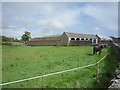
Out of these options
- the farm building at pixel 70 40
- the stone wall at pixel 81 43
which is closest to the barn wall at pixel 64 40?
the farm building at pixel 70 40

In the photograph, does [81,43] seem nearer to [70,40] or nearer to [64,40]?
[70,40]

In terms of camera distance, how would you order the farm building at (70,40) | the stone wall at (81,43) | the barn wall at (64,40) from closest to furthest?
the stone wall at (81,43)
the farm building at (70,40)
the barn wall at (64,40)

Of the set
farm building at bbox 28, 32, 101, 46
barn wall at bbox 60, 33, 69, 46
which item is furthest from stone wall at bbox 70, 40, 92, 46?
barn wall at bbox 60, 33, 69, 46

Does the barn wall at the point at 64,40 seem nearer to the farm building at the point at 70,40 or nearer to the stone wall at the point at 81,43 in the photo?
the farm building at the point at 70,40

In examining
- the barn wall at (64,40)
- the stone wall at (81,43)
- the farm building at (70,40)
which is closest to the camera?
the stone wall at (81,43)

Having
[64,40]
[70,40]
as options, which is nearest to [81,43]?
[70,40]

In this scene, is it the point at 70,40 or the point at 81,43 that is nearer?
the point at 81,43

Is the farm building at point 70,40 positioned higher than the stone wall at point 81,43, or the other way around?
the farm building at point 70,40

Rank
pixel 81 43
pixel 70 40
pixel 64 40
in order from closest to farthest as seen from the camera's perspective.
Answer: pixel 81 43 < pixel 70 40 < pixel 64 40

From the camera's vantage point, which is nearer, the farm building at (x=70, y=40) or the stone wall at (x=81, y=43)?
the stone wall at (x=81, y=43)

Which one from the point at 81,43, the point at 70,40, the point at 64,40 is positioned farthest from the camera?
the point at 64,40

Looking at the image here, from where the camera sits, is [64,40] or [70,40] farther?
[64,40]

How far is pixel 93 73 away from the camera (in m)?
5.85

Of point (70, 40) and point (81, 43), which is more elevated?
point (70, 40)
